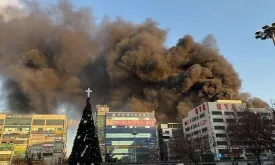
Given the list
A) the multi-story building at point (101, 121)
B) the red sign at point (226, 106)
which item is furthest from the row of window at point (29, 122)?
the red sign at point (226, 106)

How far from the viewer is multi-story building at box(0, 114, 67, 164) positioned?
237 feet

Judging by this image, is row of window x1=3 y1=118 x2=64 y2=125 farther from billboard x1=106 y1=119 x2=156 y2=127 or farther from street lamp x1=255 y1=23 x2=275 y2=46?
street lamp x1=255 y1=23 x2=275 y2=46

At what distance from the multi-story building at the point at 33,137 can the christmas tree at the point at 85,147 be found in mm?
62878

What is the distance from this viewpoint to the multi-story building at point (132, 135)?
7525 centimetres

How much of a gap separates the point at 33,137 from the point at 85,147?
69806mm

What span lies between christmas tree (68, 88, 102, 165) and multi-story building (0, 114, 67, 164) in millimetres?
62878

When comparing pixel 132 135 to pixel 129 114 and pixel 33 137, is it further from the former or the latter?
pixel 33 137

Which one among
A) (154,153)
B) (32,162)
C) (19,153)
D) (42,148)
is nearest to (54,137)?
(42,148)

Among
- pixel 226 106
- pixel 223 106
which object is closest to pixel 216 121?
pixel 223 106

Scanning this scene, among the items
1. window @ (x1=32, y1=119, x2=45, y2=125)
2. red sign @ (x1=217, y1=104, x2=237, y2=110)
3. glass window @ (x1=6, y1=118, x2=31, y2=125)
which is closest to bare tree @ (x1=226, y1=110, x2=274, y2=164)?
red sign @ (x1=217, y1=104, x2=237, y2=110)

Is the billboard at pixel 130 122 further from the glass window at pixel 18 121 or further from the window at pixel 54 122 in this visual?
the glass window at pixel 18 121

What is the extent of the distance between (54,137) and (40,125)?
611cm

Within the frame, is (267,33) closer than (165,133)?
Yes

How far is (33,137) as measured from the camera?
248ft
